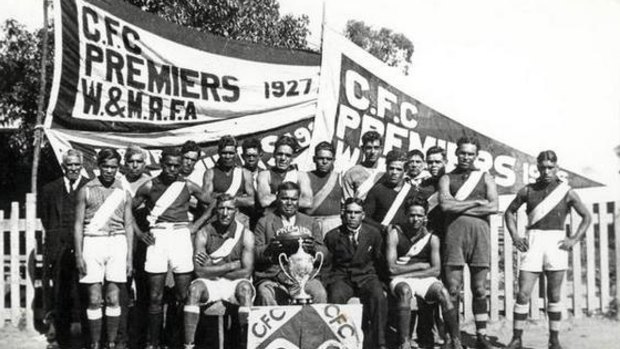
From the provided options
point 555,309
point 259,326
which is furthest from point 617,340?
point 259,326

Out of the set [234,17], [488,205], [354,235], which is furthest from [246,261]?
[234,17]

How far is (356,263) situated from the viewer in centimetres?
600

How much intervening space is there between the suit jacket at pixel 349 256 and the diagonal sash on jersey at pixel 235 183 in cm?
104

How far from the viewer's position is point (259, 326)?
5.11 meters

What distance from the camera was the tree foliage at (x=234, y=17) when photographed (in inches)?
441

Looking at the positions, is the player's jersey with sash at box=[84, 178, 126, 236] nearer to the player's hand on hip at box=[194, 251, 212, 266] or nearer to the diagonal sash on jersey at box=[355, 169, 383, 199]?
the player's hand on hip at box=[194, 251, 212, 266]

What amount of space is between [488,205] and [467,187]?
0.84 feet

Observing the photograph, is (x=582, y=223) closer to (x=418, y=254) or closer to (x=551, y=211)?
(x=551, y=211)

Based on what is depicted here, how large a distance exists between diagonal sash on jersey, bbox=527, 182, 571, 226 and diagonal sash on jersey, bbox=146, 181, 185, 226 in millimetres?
3298

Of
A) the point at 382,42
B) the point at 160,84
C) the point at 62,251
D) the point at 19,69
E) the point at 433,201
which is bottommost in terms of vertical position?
the point at 62,251

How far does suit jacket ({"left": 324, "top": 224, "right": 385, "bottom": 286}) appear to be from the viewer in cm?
599

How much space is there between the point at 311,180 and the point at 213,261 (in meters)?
1.23

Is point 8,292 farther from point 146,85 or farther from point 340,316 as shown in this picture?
Result: point 340,316

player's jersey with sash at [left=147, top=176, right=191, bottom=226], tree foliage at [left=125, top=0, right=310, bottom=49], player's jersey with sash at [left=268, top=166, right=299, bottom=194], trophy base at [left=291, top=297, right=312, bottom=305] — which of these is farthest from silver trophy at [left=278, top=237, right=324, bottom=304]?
tree foliage at [left=125, top=0, right=310, bottom=49]
